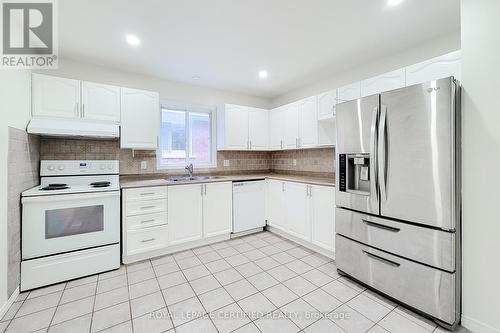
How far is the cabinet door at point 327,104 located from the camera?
113 inches

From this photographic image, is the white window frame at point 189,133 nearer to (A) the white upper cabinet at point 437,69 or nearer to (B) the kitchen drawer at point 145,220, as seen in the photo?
(B) the kitchen drawer at point 145,220

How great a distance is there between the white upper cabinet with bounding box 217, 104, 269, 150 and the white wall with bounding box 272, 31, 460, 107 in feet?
2.76

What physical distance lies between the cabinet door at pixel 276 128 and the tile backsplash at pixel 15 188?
10.6ft

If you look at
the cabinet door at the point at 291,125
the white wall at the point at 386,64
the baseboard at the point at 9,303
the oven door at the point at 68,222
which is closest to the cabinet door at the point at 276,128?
the cabinet door at the point at 291,125

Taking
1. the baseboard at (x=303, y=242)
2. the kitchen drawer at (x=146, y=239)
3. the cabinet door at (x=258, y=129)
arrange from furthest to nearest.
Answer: the cabinet door at (x=258, y=129) → the baseboard at (x=303, y=242) → the kitchen drawer at (x=146, y=239)

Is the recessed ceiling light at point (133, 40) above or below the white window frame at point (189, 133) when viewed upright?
above

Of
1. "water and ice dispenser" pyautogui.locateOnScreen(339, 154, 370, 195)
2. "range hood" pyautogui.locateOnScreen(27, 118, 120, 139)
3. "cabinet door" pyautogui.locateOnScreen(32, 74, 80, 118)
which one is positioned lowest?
"water and ice dispenser" pyautogui.locateOnScreen(339, 154, 370, 195)

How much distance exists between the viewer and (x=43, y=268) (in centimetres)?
205

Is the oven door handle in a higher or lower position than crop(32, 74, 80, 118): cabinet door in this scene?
lower

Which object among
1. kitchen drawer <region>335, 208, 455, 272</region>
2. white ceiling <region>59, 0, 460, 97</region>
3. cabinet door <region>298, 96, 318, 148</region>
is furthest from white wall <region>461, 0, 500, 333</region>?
cabinet door <region>298, 96, 318, 148</region>

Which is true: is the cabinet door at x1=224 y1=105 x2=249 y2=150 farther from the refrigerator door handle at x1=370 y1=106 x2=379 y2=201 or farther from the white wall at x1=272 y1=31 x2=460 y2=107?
the refrigerator door handle at x1=370 y1=106 x2=379 y2=201

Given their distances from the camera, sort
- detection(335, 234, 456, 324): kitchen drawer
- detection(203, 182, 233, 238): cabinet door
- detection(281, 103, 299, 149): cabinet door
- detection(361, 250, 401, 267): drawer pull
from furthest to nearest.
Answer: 1. detection(281, 103, 299, 149): cabinet door
2. detection(203, 182, 233, 238): cabinet door
3. detection(361, 250, 401, 267): drawer pull
4. detection(335, 234, 456, 324): kitchen drawer

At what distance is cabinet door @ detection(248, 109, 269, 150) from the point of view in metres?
3.91

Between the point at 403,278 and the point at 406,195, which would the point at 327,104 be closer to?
the point at 406,195
